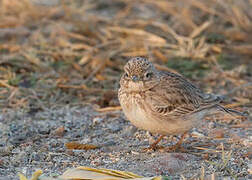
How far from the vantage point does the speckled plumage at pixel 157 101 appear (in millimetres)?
4488

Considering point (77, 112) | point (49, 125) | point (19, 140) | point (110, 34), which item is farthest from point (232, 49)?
point (19, 140)

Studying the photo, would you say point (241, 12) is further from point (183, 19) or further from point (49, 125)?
point (49, 125)

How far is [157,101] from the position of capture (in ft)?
15.1

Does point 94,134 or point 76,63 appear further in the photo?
point 76,63

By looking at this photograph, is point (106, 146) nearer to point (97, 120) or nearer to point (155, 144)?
point (155, 144)

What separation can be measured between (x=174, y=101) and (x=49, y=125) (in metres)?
1.57

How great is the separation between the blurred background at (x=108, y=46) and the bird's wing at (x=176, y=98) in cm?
118

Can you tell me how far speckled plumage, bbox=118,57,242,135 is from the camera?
177 inches

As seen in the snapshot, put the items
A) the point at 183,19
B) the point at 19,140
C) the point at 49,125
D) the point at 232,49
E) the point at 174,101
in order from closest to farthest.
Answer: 1. the point at 174,101
2. the point at 19,140
3. the point at 49,125
4. the point at 232,49
5. the point at 183,19

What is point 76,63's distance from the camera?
285 inches

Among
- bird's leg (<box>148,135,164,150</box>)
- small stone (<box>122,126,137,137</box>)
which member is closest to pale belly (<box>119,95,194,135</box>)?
bird's leg (<box>148,135,164,150</box>)

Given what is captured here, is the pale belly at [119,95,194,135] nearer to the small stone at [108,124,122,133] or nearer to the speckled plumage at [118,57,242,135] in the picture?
the speckled plumage at [118,57,242,135]

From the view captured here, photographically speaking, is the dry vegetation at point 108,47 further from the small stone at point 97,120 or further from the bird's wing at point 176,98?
the bird's wing at point 176,98

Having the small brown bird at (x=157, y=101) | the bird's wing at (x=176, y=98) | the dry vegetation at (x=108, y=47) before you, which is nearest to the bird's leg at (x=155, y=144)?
the small brown bird at (x=157, y=101)
